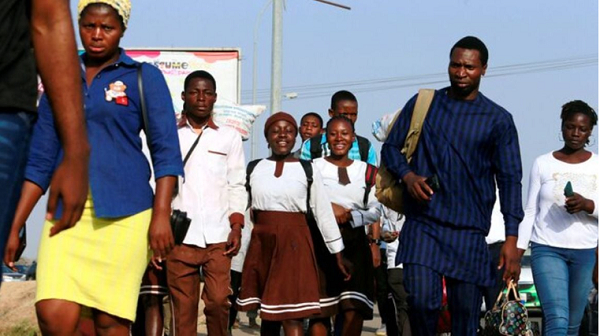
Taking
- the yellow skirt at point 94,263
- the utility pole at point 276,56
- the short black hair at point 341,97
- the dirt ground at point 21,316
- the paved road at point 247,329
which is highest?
the utility pole at point 276,56

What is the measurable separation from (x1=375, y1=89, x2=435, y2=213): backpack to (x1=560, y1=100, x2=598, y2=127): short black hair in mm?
2639

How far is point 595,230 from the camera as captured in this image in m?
10.7

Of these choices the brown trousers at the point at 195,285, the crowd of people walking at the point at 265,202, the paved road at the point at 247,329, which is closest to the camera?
the crowd of people walking at the point at 265,202

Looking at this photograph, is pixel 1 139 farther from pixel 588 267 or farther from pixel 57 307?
pixel 588 267

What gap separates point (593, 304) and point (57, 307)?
10.6 m

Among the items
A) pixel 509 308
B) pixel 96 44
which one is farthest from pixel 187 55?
pixel 96 44

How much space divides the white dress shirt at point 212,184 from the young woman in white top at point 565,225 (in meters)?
2.17

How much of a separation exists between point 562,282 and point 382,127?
2.38 m

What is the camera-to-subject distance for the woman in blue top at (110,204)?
6172 millimetres

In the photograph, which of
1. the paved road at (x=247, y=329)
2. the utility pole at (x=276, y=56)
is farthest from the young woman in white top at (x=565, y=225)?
the utility pole at (x=276, y=56)

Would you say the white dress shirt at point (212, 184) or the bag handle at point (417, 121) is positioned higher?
the bag handle at point (417, 121)

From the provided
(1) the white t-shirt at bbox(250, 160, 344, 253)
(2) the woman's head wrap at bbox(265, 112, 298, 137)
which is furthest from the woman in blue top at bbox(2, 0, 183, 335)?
(2) the woman's head wrap at bbox(265, 112, 298, 137)

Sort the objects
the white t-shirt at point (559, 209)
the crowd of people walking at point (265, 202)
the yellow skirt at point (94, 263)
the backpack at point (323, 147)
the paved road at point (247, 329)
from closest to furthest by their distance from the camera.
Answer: the crowd of people walking at point (265, 202), the yellow skirt at point (94, 263), the white t-shirt at point (559, 209), the backpack at point (323, 147), the paved road at point (247, 329)

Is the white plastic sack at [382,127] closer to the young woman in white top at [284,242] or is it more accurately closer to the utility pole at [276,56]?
the young woman in white top at [284,242]
